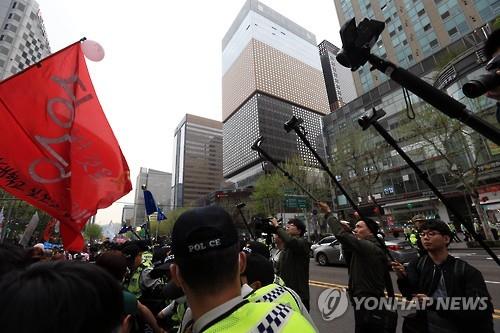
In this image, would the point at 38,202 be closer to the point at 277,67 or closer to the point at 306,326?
the point at 306,326

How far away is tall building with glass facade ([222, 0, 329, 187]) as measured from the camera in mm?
83438

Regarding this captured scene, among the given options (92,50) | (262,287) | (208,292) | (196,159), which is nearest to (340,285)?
(262,287)

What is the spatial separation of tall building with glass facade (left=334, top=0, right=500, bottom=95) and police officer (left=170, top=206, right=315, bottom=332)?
34.2 m

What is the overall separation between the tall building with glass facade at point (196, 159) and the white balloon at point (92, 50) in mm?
115497

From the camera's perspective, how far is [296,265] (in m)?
3.79

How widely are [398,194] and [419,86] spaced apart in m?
36.8

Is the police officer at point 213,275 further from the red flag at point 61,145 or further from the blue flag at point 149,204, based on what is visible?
the blue flag at point 149,204

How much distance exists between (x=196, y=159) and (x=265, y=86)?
5651 cm

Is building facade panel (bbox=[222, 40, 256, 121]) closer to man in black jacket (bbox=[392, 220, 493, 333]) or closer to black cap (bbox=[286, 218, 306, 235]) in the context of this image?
black cap (bbox=[286, 218, 306, 235])

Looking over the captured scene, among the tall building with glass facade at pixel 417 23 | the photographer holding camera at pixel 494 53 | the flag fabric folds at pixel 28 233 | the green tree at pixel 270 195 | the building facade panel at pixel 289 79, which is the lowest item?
the flag fabric folds at pixel 28 233

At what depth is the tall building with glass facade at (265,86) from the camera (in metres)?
83.4

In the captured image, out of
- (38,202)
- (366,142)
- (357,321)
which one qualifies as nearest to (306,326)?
(357,321)

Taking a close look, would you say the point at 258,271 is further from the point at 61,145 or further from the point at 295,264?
the point at 61,145

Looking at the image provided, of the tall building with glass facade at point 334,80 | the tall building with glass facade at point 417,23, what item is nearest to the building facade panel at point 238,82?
the tall building with glass facade at point 334,80
